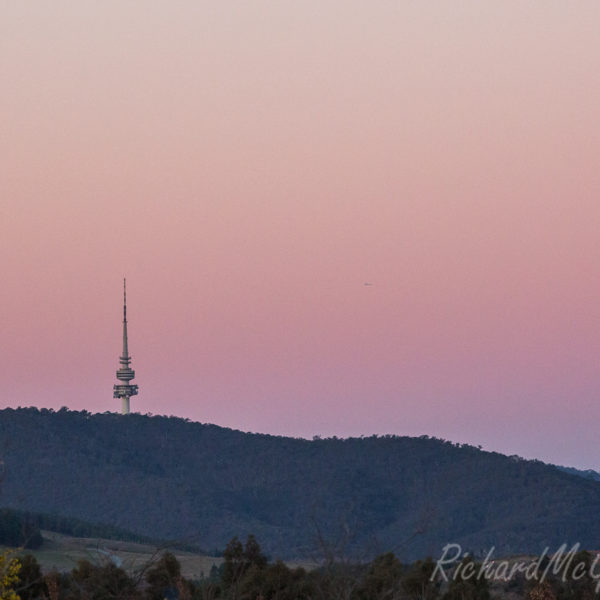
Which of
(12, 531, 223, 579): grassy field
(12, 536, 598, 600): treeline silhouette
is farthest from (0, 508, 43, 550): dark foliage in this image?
(12, 536, 598, 600): treeline silhouette

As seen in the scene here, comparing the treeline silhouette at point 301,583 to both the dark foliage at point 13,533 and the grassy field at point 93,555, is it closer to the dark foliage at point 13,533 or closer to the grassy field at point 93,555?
the grassy field at point 93,555

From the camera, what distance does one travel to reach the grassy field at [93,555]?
378 ft

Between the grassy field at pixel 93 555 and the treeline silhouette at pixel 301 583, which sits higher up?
the grassy field at pixel 93 555

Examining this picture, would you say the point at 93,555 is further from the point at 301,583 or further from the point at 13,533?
the point at 301,583

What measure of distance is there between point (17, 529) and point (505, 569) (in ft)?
235

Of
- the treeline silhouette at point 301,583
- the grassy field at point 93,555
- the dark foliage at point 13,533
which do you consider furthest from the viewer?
the dark foliage at point 13,533

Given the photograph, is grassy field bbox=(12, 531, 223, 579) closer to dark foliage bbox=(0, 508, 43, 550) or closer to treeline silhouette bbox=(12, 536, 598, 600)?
dark foliage bbox=(0, 508, 43, 550)

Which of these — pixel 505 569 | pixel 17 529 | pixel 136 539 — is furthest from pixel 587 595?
pixel 136 539

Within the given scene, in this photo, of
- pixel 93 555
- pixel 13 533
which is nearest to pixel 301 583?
pixel 13 533

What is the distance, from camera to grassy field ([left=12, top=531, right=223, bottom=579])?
115 m

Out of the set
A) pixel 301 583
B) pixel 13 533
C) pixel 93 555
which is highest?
pixel 13 533

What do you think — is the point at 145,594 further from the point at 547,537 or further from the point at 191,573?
the point at 547,537

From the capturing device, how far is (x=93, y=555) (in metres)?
137

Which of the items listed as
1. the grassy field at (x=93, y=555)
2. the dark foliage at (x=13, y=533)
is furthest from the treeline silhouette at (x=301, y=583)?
the dark foliage at (x=13, y=533)
